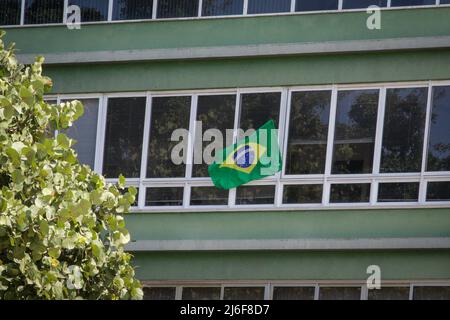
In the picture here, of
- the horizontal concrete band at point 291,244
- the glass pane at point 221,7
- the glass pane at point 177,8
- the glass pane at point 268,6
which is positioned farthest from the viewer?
the glass pane at point 177,8

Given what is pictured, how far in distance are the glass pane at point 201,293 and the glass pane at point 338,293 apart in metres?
1.76

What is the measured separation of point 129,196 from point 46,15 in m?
7.22

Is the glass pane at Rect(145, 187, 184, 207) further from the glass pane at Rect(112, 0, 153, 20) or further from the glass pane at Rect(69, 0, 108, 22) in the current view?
the glass pane at Rect(69, 0, 108, 22)

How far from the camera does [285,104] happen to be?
2114 cm

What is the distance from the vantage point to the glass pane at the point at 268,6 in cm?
2145

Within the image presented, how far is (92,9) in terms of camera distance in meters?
22.4

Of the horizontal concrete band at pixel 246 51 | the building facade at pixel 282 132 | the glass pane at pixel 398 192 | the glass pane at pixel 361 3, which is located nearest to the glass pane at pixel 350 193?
the building facade at pixel 282 132

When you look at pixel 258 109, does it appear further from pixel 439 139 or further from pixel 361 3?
pixel 439 139

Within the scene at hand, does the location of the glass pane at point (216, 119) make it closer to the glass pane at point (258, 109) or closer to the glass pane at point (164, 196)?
the glass pane at point (258, 109)

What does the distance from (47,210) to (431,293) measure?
7.81 m

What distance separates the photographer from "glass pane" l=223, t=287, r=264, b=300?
21.0 metres
